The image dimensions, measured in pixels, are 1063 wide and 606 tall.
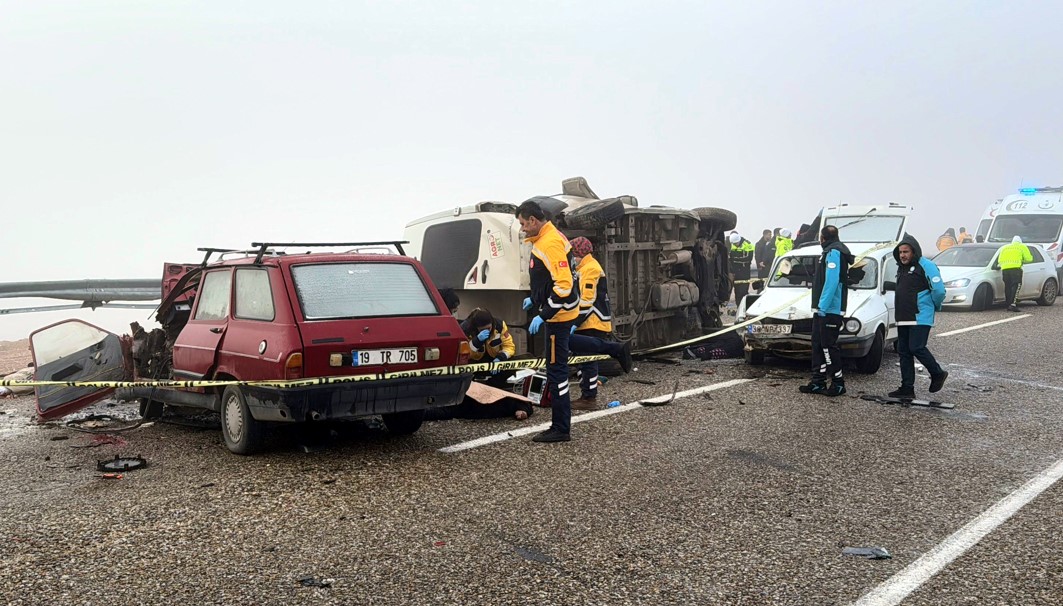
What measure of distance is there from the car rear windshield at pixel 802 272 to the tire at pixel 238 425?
24.9 feet

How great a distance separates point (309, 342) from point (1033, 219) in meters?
20.7

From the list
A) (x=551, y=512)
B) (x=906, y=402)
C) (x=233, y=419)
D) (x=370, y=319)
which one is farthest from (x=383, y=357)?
(x=906, y=402)

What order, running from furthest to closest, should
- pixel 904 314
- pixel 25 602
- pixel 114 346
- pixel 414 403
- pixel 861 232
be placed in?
pixel 861 232 → pixel 904 314 → pixel 114 346 → pixel 414 403 → pixel 25 602

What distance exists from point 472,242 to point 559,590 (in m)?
7.01

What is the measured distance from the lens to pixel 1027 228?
2122cm

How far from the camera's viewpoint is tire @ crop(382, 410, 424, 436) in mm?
7070

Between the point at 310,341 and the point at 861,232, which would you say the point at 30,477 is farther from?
the point at 861,232

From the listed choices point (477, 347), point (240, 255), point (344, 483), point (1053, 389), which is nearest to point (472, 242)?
point (477, 347)

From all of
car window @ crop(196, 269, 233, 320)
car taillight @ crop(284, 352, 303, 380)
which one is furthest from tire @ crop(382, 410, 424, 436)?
car window @ crop(196, 269, 233, 320)

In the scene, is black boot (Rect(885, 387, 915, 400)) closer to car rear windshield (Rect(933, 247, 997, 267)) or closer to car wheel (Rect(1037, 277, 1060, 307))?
car rear windshield (Rect(933, 247, 997, 267))

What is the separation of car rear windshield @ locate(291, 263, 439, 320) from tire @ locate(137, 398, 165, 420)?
8.09 feet

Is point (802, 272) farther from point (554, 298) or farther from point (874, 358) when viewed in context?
→ point (554, 298)

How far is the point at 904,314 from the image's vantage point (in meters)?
8.75

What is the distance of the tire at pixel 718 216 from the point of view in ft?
42.3
